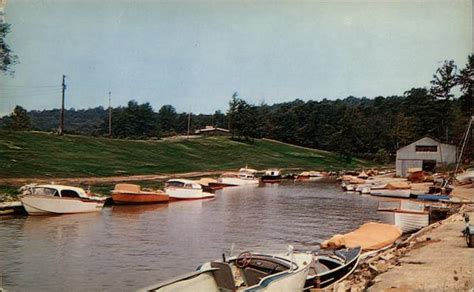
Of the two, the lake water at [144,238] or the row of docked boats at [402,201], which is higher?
the row of docked boats at [402,201]

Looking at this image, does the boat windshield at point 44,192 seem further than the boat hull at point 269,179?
No

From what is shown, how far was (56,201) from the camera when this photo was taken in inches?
1425

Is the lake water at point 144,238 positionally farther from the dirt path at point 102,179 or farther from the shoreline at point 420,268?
the dirt path at point 102,179

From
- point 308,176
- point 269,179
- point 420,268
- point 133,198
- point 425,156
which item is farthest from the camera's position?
point 308,176

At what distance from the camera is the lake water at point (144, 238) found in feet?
63.5

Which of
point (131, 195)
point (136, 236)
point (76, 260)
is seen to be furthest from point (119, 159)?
point (76, 260)

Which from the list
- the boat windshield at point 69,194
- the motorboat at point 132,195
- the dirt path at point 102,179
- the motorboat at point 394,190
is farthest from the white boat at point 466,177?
the boat windshield at point 69,194

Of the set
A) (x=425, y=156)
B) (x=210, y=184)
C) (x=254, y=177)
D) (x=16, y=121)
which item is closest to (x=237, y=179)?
(x=210, y=184)

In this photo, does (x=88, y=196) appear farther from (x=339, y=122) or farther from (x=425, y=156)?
(x=339, y=122)

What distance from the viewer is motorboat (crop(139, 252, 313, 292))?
12.1 meters

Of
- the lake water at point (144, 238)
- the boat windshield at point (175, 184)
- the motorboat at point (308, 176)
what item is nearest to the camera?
the lake water at point (144, 238)

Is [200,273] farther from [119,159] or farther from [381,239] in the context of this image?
[119,159]

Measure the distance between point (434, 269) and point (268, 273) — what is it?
5746mm

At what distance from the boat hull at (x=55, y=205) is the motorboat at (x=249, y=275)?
23621mm
